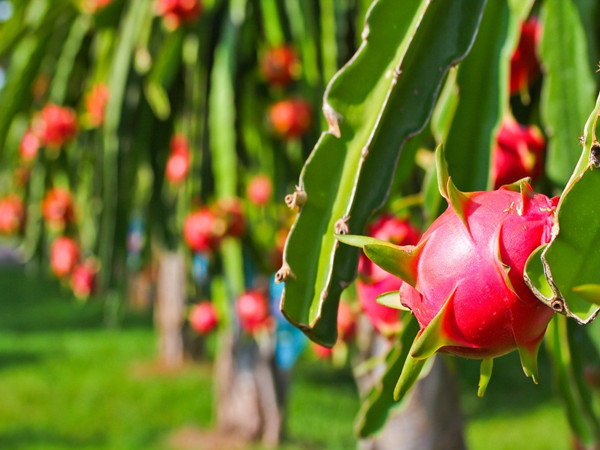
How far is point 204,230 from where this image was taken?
161cm

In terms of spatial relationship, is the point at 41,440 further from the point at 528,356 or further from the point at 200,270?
the point at 528,356

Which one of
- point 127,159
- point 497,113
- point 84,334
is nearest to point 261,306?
point 127,159

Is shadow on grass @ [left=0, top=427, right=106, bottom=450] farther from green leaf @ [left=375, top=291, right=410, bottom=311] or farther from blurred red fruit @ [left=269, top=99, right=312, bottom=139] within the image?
green leaf @ [left=375, top=291, right=410, bottom=311]

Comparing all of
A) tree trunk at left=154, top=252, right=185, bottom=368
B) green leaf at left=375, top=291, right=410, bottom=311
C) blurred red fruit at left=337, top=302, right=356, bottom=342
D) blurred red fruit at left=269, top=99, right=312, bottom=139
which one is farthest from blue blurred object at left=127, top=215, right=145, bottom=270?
tree trunk at left=154, top=252, right=185, bottom=368

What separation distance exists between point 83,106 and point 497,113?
1516 mm

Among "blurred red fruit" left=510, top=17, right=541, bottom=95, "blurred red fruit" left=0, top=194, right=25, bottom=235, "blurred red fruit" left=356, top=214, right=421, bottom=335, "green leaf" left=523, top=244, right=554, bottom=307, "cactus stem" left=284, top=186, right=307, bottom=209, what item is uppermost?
"green leaf" left=523, top=244, right=554, bottom=307

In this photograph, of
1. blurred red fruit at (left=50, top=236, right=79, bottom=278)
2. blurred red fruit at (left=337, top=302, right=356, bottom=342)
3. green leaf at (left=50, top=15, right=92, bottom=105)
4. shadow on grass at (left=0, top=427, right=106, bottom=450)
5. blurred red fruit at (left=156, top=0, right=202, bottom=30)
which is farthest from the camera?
shadow on grass at (left=0, top=427, right=106, bottom=450)

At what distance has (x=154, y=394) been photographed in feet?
17.0

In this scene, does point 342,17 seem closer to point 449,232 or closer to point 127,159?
point 127,159

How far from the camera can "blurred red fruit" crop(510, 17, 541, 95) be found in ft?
3.37

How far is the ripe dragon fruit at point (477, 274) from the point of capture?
0.48 m

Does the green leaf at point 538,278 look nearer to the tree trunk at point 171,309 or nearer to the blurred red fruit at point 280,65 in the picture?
the blurred red fruit at point 280,65

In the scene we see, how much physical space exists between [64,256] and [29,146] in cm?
30

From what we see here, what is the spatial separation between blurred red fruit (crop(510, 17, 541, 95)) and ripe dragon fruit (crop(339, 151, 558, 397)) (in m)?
0.55
